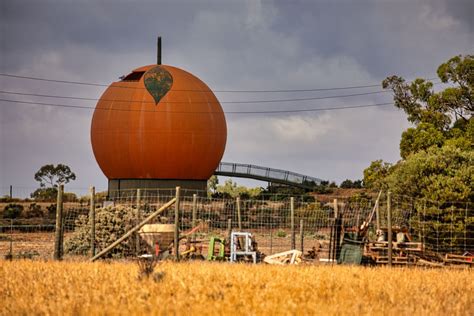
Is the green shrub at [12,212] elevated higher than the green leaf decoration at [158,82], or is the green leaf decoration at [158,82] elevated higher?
the green leaf decoration at [158,82]

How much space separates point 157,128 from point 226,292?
34.7 m

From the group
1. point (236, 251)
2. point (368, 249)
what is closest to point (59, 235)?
point (236, 251)

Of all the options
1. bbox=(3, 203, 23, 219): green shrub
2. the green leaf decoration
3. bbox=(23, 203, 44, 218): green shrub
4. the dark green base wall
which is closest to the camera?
bbox=(3, 203, 23, 219): green shrub

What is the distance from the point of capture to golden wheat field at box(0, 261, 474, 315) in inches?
364

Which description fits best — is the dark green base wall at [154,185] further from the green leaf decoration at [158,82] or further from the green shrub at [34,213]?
the green leaf decoration at [158,82]

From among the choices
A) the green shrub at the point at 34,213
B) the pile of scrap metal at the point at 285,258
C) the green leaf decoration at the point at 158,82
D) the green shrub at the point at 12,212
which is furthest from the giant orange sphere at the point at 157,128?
the pile of scrap metal at the point at 285,258

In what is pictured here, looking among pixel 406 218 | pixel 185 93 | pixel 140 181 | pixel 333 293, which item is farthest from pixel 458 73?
pixel 333 293

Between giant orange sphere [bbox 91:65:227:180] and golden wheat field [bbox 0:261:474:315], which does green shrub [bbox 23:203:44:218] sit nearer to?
giant orange sphere [bbox 91:65:227:180]

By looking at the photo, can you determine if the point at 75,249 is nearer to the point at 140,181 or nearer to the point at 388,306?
the point at 388,306

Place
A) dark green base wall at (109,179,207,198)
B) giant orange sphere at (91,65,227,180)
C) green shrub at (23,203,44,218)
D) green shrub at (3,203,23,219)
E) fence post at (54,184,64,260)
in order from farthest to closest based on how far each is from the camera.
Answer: green shrub at (23,203,44,218)
dark green base wall at (109,179,207,198)
green shrub at (3,203,23,219)
giant orange sphere at (91,65,227,180)
fence post at (54,184,64,260)

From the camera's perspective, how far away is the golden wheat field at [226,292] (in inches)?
364

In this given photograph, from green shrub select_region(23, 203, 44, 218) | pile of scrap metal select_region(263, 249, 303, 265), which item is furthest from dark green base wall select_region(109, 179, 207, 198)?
pile of scrap metal select_region(263, 249, 303, 265)

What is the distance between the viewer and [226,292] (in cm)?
1069

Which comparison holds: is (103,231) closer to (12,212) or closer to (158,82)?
(158,82)
